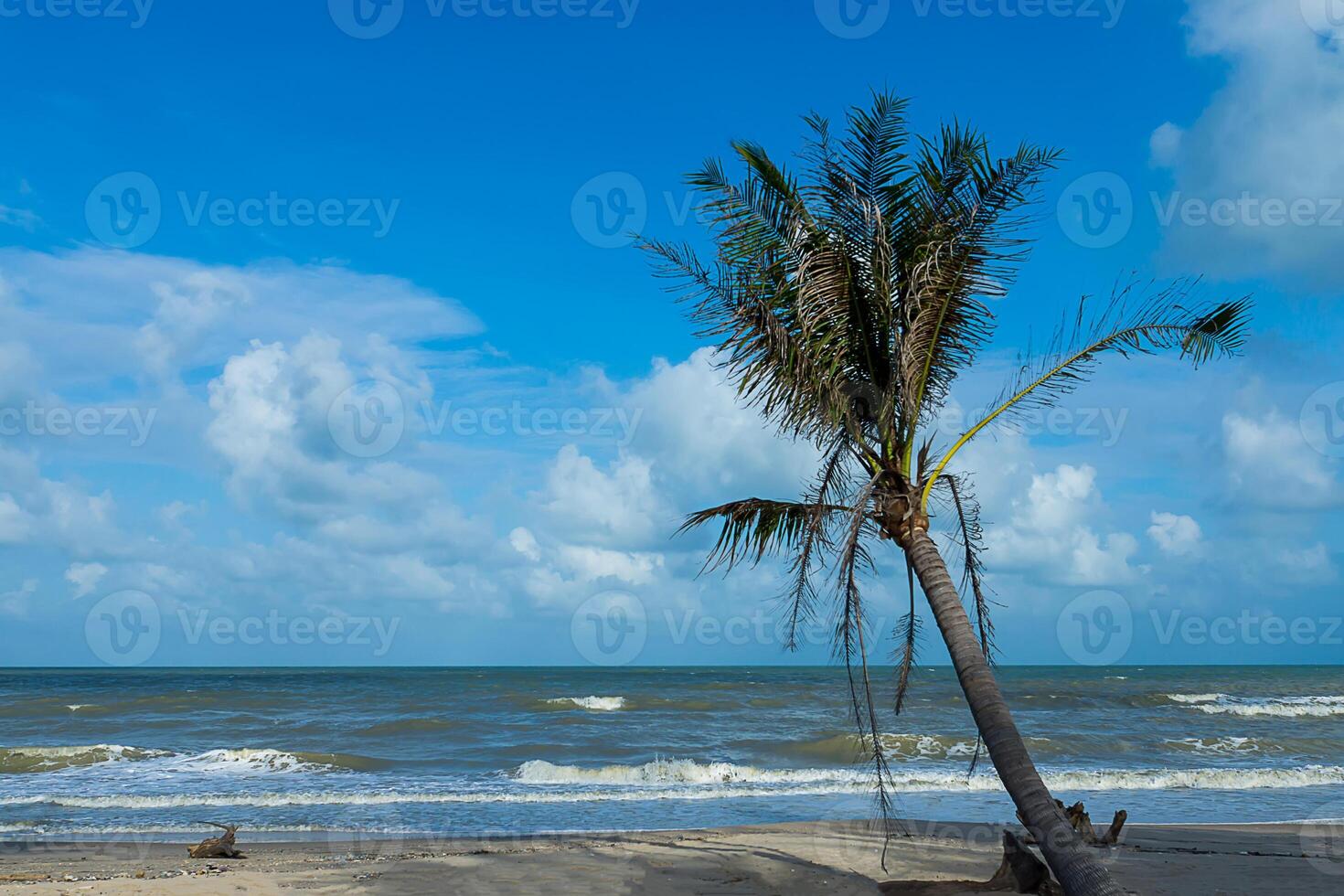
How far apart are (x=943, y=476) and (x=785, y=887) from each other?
4.46 metres

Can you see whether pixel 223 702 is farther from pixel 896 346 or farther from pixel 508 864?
pixel 896 346

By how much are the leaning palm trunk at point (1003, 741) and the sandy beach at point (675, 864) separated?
227 centimetres

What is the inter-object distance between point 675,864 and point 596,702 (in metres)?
29.8

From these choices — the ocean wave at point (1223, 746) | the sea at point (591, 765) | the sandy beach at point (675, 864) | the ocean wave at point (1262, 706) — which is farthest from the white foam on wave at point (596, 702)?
the sandy beach at point (675, 864)

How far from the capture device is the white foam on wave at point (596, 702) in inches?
1443

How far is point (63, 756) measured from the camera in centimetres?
2202

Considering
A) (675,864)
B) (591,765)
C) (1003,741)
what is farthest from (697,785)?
(1003,741)

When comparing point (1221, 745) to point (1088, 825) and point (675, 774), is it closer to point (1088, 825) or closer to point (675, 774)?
point (675, 774)

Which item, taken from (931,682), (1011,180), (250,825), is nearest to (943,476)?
(1011,180)

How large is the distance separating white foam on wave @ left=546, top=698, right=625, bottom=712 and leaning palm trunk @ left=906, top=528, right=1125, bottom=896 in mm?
29856

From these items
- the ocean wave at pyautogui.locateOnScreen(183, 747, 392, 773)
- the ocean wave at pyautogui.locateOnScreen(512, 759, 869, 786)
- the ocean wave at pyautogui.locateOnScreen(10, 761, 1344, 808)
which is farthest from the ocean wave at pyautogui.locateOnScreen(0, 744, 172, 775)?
the ocean wave at pyautogui.locateOnScreen(512, 759, 869, 786)

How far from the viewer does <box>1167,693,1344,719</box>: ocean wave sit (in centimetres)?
3550

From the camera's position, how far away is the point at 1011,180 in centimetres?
721

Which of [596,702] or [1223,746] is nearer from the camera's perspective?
[1223,746]
